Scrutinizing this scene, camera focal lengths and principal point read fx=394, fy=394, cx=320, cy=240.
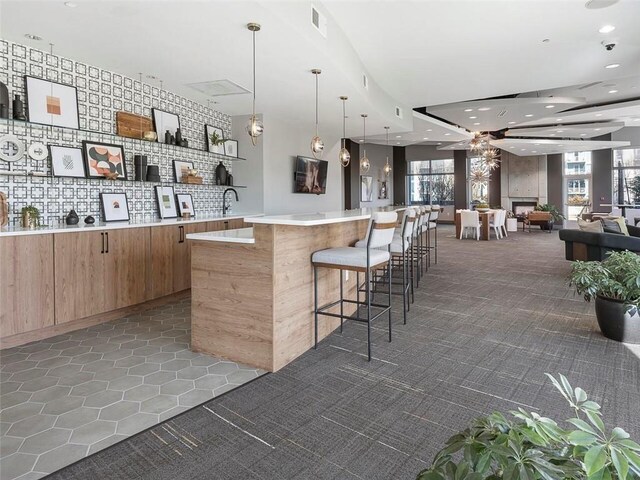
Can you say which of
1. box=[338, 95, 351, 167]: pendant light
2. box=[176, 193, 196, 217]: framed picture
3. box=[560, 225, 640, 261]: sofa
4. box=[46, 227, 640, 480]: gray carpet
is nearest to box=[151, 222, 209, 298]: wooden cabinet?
box=[176, 193, 196, 217]: framed picture

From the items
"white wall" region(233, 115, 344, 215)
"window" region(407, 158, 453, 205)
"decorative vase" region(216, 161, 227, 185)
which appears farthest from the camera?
"window" region(407, 158, 453, 205)

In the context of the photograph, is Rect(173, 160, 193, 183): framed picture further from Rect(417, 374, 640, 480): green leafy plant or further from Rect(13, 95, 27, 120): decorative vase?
Rect(417, 374, 640, 480): green leafy plant

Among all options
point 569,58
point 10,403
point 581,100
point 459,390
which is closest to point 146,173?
point 10,403

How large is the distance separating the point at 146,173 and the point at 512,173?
54.9 ft

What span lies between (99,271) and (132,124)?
2.04m

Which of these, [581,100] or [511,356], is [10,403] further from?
[581,100]

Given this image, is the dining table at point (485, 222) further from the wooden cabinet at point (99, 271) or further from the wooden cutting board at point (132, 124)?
the wooden cabinet at point (99, 271)

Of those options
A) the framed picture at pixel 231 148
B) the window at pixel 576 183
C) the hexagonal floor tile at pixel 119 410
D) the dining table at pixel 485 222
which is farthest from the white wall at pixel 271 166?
the window at pixel 576 183

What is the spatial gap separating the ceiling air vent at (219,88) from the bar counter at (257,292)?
8.47 feet

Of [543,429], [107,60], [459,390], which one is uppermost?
[107,60]

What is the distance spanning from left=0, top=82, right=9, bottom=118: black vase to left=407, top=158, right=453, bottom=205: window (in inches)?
640

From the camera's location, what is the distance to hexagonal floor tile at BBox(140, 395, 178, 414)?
2386 millimetres

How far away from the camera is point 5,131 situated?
3.71 meters

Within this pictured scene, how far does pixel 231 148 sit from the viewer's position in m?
6.86
